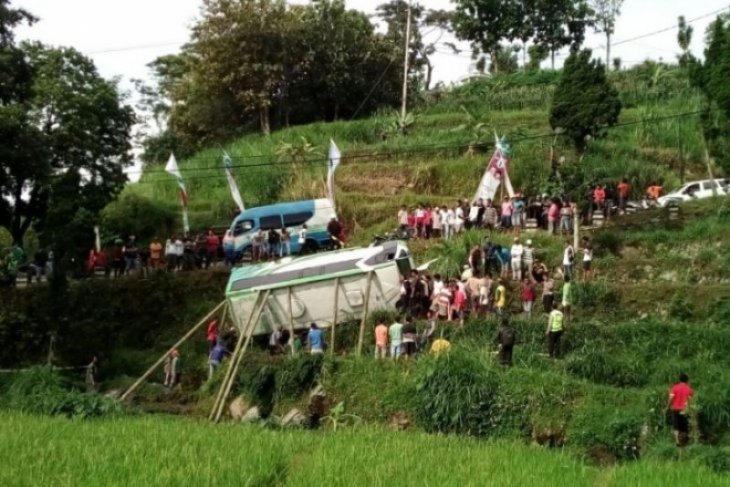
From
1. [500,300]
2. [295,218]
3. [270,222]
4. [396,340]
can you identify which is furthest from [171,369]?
[500,300]

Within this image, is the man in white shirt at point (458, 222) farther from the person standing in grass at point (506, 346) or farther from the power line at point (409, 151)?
the power line at point (409, 151)

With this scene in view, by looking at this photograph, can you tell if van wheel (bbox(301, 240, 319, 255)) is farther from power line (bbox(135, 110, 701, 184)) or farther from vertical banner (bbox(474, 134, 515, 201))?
power line (bbox(135, 110, 701, 184))

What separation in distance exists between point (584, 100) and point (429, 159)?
7661mm

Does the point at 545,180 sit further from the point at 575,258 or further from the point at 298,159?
the point at 298,159

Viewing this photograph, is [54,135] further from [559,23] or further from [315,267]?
[559,23]

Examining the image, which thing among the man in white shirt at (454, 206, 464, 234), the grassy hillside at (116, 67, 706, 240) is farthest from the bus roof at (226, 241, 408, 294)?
the grassy hillside at (116, 67, 706, 240)

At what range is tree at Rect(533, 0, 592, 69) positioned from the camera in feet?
155

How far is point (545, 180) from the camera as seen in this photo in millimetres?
30188

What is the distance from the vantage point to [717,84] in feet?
82.3

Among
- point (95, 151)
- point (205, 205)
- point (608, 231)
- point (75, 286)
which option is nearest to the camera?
point (608, 231)

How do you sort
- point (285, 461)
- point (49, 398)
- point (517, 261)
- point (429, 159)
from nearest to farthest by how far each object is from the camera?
point (285, 461) < point (49, 398) < point (517, 261) < point (429, 159)

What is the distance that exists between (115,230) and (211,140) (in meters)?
12.4

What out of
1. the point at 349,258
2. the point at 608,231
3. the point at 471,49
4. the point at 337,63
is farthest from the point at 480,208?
the point at 471,49

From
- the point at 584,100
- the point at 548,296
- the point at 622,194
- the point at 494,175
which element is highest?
the point at 584,100
